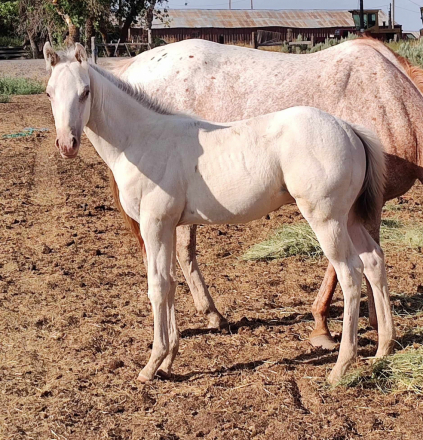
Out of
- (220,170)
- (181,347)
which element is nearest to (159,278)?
(220,170)

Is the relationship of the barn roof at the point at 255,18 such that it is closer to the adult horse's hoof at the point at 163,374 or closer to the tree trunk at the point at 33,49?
the tree trunk at the point at 33,49

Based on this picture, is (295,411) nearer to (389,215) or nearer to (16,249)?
(16,249)

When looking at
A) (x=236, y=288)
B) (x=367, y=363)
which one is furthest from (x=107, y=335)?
(x=367, y=363)

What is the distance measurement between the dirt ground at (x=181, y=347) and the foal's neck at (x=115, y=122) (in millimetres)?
1352

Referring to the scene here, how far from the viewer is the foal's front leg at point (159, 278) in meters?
3.65

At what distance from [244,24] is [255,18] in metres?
2.12

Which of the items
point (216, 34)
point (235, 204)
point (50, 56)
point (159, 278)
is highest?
point (50, 56)

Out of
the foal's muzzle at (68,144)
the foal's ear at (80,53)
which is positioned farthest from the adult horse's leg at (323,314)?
the foal's ear at (80,53)

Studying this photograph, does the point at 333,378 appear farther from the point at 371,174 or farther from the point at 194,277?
the point at 194,277

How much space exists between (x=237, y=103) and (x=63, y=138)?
1.96m

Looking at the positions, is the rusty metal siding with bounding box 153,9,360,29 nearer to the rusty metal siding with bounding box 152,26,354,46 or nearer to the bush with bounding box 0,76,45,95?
the rusty metal siding with bounding box 152,26,354,46

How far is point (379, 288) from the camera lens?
3811 mm

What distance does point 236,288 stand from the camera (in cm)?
545

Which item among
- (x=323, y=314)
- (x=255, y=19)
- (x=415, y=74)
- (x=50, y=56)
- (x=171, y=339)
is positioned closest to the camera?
(x=50, y=56)
